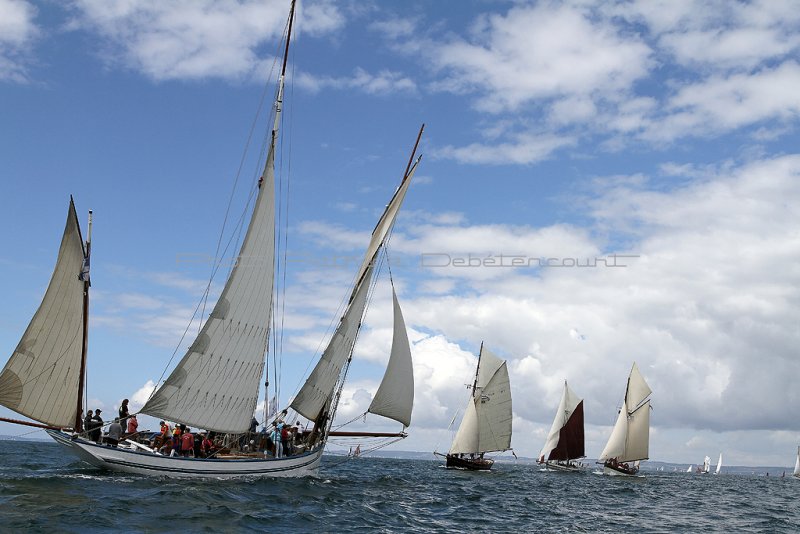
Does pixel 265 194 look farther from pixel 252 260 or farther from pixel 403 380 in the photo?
pixel 403 380

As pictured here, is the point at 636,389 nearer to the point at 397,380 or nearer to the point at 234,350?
the point at 397,380

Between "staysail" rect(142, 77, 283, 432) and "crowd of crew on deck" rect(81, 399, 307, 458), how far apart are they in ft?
3.83

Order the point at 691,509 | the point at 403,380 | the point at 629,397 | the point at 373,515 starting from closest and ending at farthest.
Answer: the point at 373,515 < the point at 403,380 < the point at 691,509 < the point at 629,397

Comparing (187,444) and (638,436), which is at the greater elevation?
(638,436)

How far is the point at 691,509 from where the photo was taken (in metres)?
47.1

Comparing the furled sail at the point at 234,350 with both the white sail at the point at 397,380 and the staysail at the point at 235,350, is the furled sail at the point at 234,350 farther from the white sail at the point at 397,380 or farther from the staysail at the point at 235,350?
the white sail at the point at 397,380

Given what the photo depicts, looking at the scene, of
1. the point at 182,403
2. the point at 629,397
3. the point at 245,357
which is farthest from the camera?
the point at 629,397

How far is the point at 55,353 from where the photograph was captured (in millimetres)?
30844

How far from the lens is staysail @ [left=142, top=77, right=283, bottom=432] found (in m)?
33.2

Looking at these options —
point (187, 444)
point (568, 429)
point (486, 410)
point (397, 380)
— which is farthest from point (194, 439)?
point (568, 429)

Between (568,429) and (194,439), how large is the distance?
288ft

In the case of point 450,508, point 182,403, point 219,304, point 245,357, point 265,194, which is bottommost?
point 450,508

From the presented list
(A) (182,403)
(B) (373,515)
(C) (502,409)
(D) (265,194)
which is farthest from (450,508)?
(C) (502,409)

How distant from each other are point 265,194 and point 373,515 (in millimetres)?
16331
